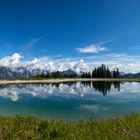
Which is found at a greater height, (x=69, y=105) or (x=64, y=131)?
(x=64, y=131)

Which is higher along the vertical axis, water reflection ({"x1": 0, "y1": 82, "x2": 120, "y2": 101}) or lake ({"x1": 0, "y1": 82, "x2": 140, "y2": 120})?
water reflection ({"x1": 0, "y1": 82, "x2": 120, "y2": 101})

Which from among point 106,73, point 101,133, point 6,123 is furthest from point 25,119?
point 106,73

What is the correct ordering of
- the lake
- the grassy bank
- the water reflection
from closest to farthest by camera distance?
the grassy bank < the lake < the water reflection

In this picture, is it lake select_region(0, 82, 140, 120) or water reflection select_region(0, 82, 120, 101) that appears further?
water reflection select_region(0, 82, 120, 101)

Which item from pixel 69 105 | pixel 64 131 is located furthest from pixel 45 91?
pixel 64 131

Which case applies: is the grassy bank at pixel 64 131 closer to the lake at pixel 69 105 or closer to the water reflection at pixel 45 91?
the lake at pixel 69 105

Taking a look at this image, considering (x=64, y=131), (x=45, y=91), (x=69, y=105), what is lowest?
(x=69, y=105)

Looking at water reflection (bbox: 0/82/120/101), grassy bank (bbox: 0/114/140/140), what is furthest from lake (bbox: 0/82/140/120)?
grassy bank (bbox: 0/114/140/140)

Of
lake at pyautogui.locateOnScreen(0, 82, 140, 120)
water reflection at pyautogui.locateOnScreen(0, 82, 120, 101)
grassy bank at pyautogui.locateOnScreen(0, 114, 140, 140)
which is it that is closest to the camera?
grassy bank at pyautogui.locateOnScreen(0, 114, 140, 140)

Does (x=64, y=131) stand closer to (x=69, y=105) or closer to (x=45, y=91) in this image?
(x=69, y=105)

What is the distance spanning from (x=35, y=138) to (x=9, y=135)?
1280 mm

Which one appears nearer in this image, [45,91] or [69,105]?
[69,105]

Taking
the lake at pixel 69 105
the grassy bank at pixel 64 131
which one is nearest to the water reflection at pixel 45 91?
the lake at pixel 69 105

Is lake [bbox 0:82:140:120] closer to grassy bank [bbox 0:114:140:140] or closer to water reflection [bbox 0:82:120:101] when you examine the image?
water reflection [bbox 0:82:120:101]
